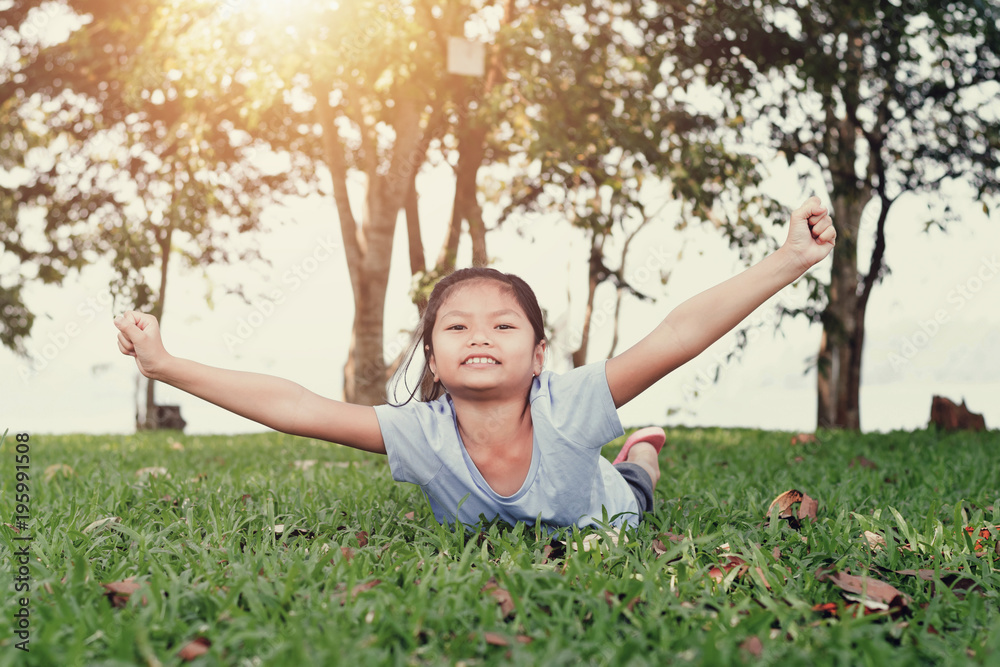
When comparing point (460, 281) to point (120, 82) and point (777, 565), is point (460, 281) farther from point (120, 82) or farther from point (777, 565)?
point (120, 82)

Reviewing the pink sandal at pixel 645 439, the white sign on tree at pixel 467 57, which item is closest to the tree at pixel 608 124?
the white sign on tree at pixel 467 57

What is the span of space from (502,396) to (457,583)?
0.91 metres

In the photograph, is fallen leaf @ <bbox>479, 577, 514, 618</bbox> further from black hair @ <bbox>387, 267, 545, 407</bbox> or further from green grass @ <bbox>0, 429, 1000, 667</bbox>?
black hair @ <bbox>387, 267, 545, 407</bbox>

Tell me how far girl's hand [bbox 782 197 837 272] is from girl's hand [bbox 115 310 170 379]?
7.27 feet

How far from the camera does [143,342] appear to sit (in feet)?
8.66

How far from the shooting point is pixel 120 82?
1127cm

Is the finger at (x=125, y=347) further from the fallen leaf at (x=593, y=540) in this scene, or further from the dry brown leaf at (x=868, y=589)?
the dry brown leaf at (x=868, y=589)

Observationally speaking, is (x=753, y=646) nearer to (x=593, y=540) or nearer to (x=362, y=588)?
(x=593, y=540)

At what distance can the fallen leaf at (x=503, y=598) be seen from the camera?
194 cm

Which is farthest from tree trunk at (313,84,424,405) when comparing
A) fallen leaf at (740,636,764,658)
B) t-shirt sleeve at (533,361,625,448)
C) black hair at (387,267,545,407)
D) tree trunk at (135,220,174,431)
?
fallen leaf at (740,636,764,658)

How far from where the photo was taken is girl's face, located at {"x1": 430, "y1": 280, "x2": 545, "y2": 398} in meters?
2.73

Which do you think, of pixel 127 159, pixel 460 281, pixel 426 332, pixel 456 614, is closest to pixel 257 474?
pixel 426 332

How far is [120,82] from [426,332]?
411 inches

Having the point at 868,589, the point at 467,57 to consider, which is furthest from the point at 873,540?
the point at 467,57
